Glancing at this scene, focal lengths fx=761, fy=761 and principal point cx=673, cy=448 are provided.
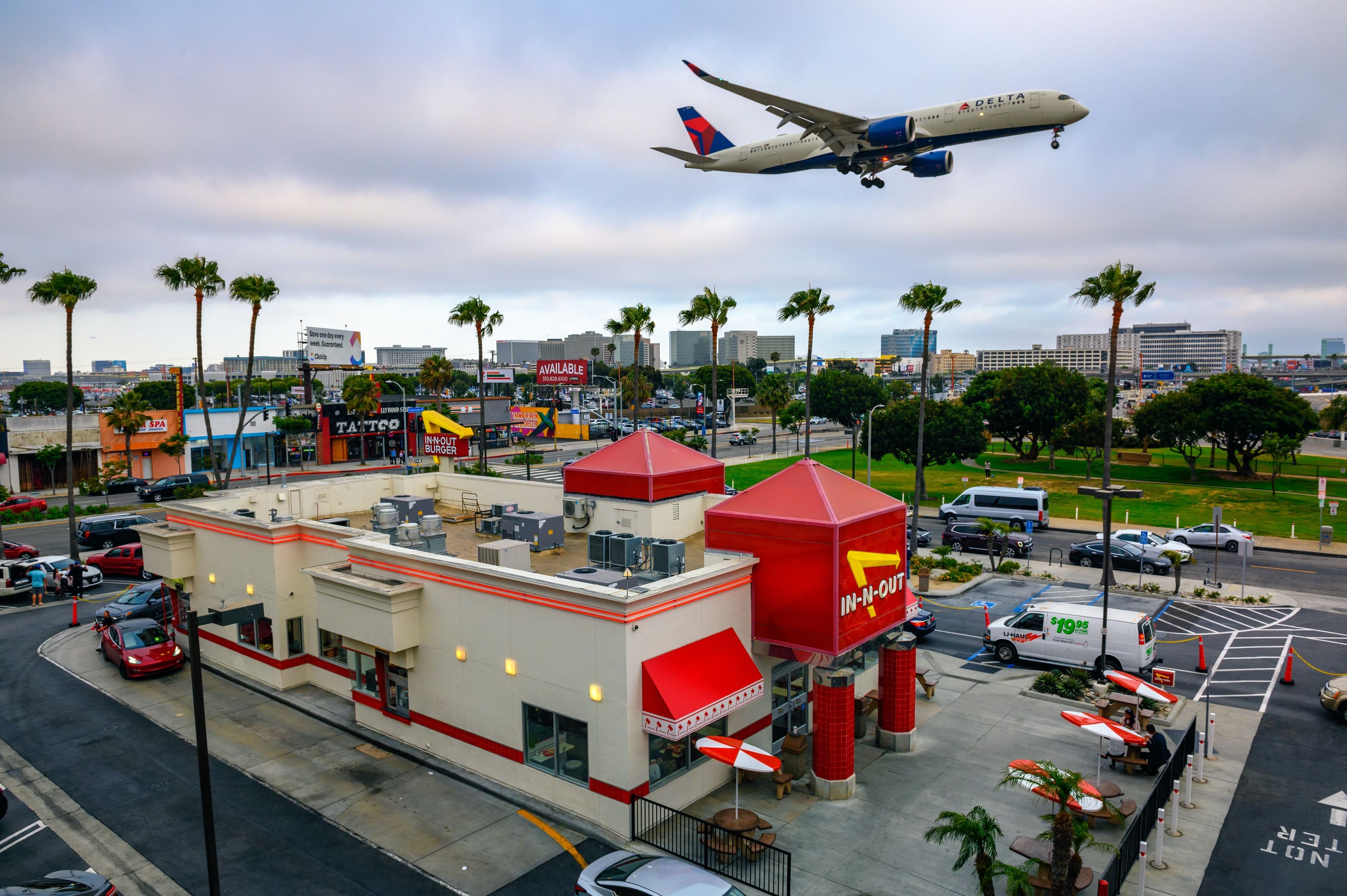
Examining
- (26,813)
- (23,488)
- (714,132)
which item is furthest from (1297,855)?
(23,488)

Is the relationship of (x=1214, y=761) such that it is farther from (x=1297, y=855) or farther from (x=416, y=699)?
(x=416, y=699)

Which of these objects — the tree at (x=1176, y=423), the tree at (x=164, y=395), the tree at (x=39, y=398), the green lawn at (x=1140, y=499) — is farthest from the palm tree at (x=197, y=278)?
the tree at (x=39, y=398)

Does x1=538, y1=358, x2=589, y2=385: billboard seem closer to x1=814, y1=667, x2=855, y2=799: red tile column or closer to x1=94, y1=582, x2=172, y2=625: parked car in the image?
x1=94, y1=582, x2=172, y2=625: parked car

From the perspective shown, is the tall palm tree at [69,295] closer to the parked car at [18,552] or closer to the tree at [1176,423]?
the parked car at [18,552]

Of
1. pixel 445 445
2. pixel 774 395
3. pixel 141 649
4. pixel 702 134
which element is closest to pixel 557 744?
pixel 141 649

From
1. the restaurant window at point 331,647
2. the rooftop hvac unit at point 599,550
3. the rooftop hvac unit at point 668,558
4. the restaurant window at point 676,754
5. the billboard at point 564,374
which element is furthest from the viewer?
the billboard at point 564,374

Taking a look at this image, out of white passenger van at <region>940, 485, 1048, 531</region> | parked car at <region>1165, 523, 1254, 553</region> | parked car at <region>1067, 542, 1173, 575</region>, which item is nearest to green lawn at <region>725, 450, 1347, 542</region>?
white passenger van at <region>940, 485, 1048, 531</region>
